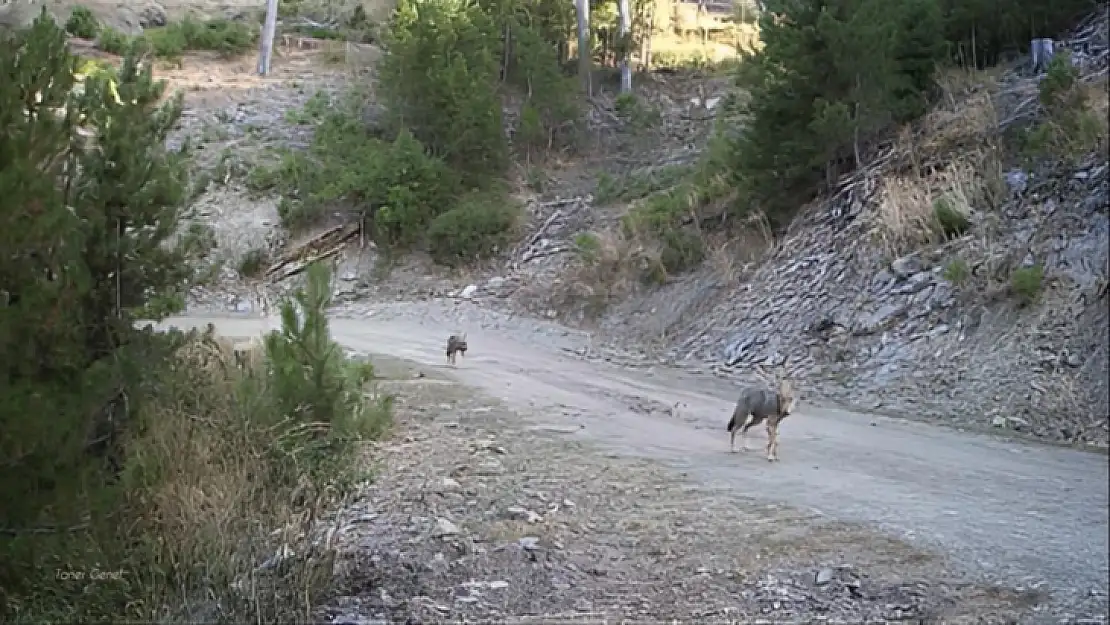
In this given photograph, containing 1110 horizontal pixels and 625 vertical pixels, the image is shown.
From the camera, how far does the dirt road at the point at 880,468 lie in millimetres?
3625

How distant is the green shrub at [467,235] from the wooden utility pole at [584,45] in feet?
16.9

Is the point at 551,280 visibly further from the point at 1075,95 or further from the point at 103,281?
the point at 103,281

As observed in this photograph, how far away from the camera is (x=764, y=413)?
570 centimetres

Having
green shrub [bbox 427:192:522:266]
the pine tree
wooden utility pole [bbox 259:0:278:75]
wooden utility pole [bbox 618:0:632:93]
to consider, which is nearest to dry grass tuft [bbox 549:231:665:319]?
green shrub [bbox 427:192:522:266]

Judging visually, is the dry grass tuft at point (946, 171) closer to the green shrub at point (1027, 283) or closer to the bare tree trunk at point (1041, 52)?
the bare tree trunk at point (1041, 52)

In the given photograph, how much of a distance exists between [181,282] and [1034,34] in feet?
26.7

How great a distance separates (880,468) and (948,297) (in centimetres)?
267

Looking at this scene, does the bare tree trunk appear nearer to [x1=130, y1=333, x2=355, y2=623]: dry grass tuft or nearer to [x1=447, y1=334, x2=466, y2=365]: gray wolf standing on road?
[x1=447, y1=334, x2=466, y2=365]: gray wolf standing on road

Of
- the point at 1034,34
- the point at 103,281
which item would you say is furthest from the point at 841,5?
the point at 103,281

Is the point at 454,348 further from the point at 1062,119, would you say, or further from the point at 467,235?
the point at 467,235

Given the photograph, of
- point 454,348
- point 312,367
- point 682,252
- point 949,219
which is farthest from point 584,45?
point 312,367

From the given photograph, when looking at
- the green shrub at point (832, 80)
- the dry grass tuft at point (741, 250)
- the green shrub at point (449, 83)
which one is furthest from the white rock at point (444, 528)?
the green shrub at point (449, 83)

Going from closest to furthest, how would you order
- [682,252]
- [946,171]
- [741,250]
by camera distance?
[946,171], [741,250], [682,252]

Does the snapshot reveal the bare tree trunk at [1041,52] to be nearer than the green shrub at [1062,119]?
No
